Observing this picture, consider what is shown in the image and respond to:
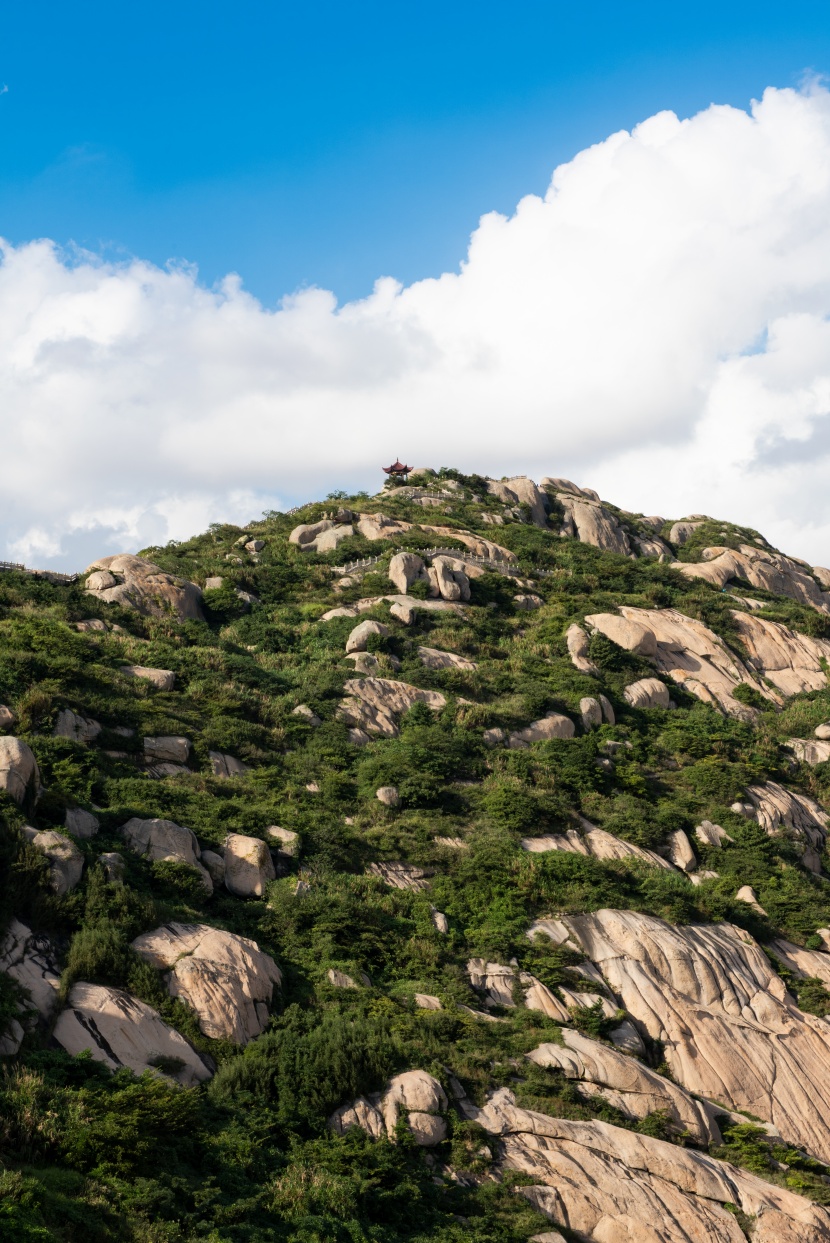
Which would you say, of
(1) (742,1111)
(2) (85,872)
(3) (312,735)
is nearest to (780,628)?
(3) (312,735)

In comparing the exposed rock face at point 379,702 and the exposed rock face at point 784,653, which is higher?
the exposed rock face at point 784,653

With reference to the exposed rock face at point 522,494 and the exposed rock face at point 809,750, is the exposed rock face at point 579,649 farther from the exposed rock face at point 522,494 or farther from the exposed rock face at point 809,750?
the exposed rock face at point 522,494

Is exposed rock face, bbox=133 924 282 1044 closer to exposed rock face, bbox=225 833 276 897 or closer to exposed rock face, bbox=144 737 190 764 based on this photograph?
exposed rock face, bbox=225 833 276 897

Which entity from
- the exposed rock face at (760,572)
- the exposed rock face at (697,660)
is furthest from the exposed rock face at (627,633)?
the exposed rock face at (760,572)

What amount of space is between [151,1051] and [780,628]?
163 ft

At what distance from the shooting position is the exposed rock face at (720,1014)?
2512 centimetres

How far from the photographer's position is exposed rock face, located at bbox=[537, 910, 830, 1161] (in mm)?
25125

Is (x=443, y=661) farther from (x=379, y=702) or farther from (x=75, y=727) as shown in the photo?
(x=75, y=727)

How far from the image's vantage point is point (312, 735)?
3888 cm

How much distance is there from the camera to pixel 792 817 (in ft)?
131

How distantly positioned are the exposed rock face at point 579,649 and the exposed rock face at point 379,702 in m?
8.88

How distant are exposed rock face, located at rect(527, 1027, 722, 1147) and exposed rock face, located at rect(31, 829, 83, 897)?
37.0 ft

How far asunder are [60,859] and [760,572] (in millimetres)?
64387

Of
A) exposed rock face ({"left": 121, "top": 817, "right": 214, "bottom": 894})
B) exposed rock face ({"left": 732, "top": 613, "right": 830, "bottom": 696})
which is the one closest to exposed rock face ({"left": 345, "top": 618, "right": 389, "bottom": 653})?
exposed rock face ({"left": 121, "top": 817, "right": 214, "bottom": 894})
